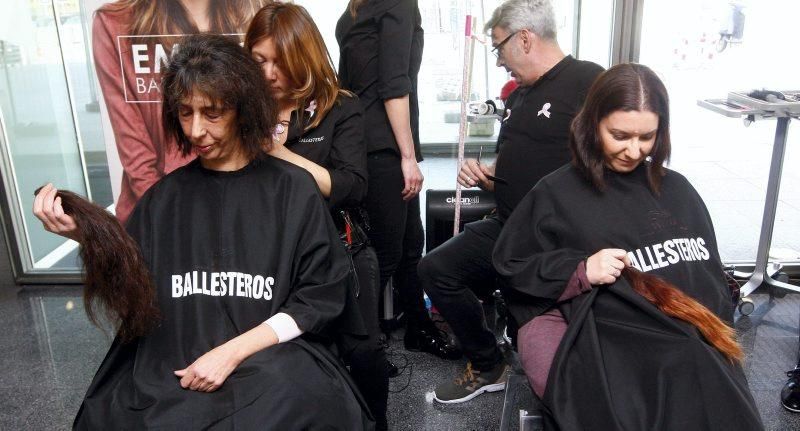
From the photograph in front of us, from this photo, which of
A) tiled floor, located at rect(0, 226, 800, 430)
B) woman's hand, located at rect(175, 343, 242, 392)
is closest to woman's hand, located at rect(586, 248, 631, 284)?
woman's hand, located at rect(175, 343, 242, 392)

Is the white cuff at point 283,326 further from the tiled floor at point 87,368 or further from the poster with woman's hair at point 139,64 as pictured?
the poster with woman's hair at point 139,64

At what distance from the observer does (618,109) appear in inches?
64.2

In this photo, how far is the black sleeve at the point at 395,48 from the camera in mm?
2293

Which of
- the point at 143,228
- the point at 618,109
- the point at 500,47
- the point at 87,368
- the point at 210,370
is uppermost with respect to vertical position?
the point at 500,47

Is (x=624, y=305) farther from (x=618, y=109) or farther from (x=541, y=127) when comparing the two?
(x=541, y=127)

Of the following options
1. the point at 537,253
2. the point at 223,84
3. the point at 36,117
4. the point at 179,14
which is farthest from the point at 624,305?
the point at 36,117

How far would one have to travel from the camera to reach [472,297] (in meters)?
2.35

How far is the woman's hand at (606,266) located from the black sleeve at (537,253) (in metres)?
0.05

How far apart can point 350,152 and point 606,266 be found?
84cm

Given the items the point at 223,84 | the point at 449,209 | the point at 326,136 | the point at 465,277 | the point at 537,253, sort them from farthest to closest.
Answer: the point at 449,209
the point at 465,277
the point at 326,136
the point at 537,253
the point at 223,84

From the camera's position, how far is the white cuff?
5.16 ft

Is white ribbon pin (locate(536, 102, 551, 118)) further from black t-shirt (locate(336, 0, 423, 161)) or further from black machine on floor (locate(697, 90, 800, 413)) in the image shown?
black machine on floor (locate(697, 90, 800, 413))

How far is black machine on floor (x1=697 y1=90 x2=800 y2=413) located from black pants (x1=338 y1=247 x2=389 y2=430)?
140 cm

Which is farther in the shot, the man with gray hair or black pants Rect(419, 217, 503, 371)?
black pants Rect(419, 217, 503, 371)
